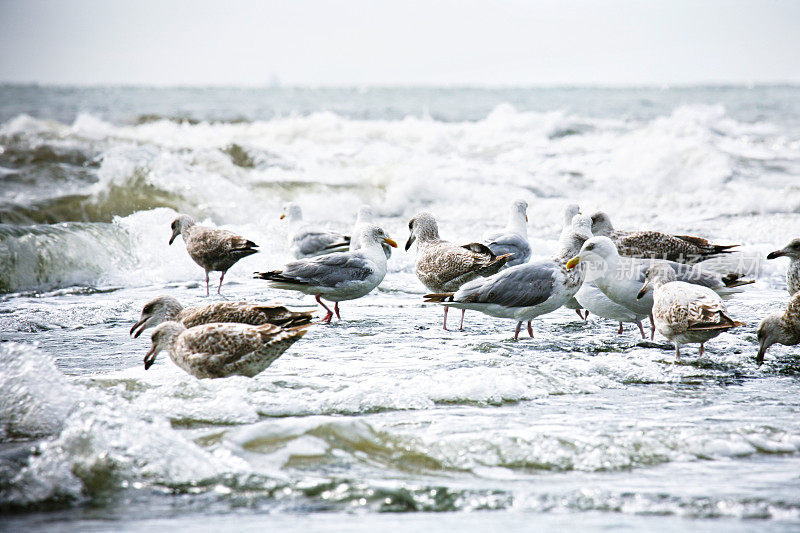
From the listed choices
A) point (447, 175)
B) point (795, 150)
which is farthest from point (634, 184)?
point (795, 150)

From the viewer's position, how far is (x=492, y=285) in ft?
20.3

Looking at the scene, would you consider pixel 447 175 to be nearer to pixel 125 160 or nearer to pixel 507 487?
pixel 125 160

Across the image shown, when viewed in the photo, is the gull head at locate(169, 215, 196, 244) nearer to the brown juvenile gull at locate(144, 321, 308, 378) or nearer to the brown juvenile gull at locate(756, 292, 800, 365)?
the brown juvenile gull at locate(144, 321, 308, 378)

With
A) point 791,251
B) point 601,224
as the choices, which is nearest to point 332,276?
point 601,224

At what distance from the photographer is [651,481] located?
3490mm

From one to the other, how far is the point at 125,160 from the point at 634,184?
35.5 feet

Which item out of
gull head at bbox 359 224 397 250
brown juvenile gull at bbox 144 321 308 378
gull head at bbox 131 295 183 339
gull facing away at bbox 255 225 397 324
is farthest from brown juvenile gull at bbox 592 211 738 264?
gull head at bbox 131 295 183 339

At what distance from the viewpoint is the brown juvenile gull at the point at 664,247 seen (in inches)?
303

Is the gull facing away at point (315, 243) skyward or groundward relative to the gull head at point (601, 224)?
groundward

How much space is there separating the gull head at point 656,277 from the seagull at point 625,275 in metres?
0.07

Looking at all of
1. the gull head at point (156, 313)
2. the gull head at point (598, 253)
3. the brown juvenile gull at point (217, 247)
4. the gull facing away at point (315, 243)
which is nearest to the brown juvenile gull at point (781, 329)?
the gull head at point (598, 253)

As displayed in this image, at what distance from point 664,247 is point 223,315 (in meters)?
4.60

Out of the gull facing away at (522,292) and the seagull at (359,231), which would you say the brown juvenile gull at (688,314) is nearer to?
the gull facing away at (522,292)

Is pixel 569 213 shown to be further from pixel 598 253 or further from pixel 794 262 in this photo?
pixel 794 262
